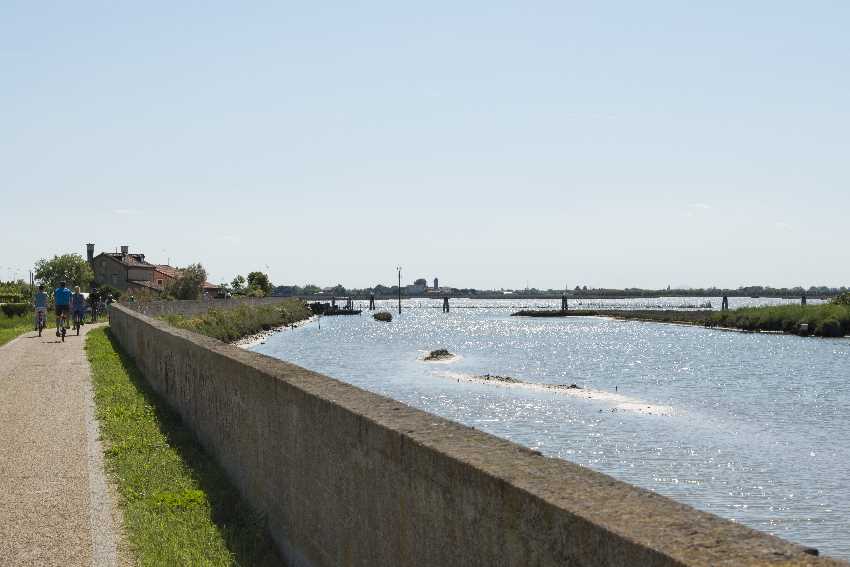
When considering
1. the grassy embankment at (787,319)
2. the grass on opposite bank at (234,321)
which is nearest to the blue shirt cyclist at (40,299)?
the grass on opposite bank at (234,321)

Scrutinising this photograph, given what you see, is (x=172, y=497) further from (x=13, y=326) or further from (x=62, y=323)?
(x=13, y=326)

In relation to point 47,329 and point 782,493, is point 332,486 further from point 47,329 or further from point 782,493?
point 47,329

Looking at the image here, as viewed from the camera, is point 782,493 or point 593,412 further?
point 593,412

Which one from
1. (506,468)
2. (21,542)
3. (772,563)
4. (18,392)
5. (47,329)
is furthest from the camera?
(47,329)

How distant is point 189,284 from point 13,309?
64.3 metres

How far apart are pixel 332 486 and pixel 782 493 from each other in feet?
60.1

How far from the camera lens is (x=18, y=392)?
16797 millimetres

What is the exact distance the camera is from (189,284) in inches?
4441

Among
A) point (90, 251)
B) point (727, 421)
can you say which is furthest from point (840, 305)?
point (90, 251)

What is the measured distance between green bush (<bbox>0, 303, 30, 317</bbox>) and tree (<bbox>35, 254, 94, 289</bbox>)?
80540 mm

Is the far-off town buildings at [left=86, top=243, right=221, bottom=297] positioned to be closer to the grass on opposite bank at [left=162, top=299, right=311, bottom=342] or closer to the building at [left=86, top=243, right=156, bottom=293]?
the building at [left=86, top=243, right=156, bottom=293]

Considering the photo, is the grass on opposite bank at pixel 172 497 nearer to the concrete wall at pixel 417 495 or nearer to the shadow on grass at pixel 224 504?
the shadow on grass at pixel 224 504

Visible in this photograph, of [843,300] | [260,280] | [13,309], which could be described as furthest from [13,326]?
[260,280]

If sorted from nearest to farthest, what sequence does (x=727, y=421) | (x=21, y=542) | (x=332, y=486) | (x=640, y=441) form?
(x=332, y=486), (x=21, y=542), (x=640, y=441), (x=727, y=421)
